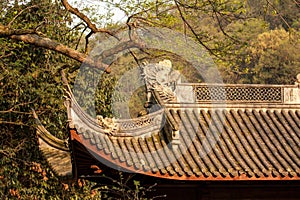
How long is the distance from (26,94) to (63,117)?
3.51 ft

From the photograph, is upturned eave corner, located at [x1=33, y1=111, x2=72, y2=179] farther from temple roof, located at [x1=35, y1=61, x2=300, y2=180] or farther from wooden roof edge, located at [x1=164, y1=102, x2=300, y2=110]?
wooden roof edge, located at [x1=164, y1=102, x2=300, y2=110]

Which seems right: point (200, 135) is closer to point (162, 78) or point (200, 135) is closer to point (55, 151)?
point (162, 78)

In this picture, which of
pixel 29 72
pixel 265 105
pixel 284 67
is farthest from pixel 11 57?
pixel 284 67

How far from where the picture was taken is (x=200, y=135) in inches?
481

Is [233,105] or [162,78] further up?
[162,78]

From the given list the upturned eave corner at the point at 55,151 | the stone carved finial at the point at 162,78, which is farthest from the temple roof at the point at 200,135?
the upturned eave corner at the point at 55,151

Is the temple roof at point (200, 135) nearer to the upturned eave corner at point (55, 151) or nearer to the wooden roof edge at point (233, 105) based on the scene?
the wooden roof edge at point (233, 105)

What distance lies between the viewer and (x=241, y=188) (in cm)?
1163

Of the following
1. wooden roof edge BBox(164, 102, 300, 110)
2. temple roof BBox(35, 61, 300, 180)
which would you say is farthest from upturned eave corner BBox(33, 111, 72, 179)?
wooden roof edge BBox(164, 102, 300, 110)

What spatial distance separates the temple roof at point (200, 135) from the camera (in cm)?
1045

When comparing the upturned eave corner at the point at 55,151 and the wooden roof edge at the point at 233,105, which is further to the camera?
the upturned eave corner at the point at 55,151

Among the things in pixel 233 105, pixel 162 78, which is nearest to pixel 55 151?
pixel 162 78

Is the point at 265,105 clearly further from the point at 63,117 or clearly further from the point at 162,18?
the point at 63,117

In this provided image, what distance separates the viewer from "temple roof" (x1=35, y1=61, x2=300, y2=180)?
412 inches
